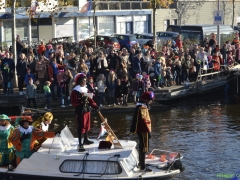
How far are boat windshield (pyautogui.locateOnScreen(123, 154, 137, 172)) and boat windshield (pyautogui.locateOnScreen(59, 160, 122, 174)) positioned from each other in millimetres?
232

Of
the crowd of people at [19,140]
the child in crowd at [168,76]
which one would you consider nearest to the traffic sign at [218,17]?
the child in crowd at [168,76]

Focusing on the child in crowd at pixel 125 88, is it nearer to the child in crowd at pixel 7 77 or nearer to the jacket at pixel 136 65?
the jacket at pixel 136 65

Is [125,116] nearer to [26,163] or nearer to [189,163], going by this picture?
[189,163]

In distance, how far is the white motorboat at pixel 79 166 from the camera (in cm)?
1548

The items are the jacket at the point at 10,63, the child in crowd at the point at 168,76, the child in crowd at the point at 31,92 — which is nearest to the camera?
the child in crowd at the point at 31,92

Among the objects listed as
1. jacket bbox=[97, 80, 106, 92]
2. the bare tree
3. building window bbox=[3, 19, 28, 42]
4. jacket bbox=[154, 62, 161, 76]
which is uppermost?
the bare tree

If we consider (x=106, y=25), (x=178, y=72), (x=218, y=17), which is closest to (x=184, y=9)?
(x=106, y=25)

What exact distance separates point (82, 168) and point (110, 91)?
38.8ft

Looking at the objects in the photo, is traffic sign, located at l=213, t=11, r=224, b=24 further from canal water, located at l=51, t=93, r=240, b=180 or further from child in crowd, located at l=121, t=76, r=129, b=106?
child in crowd, located at l=121, t=76, r=129, b=106

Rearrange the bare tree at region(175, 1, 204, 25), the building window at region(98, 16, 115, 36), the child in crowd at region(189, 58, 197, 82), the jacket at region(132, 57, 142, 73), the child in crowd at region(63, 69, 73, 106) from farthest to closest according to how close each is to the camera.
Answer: the bare tree at region(175, 1, 204, 25) → the building window at region(98, 16, 115, 36) → the child in crowd at region(189, 58, 197, 82) → the jacket at region(132, 57, 142, 73) → the child in crowd at region(63, 69, 73, 106)

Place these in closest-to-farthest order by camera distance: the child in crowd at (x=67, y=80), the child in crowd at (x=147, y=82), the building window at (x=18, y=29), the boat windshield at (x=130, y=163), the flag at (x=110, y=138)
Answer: the boat windshield at (x=130, y=163) < the flag at (x=110, y=138) < the child in crowd at (x=67, y=80) < the child in crowd at (x=147, y=82) < the building window at (x=18, y=29)

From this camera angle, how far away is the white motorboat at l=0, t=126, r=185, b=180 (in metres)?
15.5

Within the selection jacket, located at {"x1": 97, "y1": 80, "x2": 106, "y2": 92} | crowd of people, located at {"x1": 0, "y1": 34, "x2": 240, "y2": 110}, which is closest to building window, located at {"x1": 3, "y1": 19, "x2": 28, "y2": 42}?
crowd of people, located at {"x1": 0, "y1": 34, "x2": 240, "y2": 110}

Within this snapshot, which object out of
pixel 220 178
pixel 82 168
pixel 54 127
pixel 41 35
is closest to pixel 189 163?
pixel 220 178
